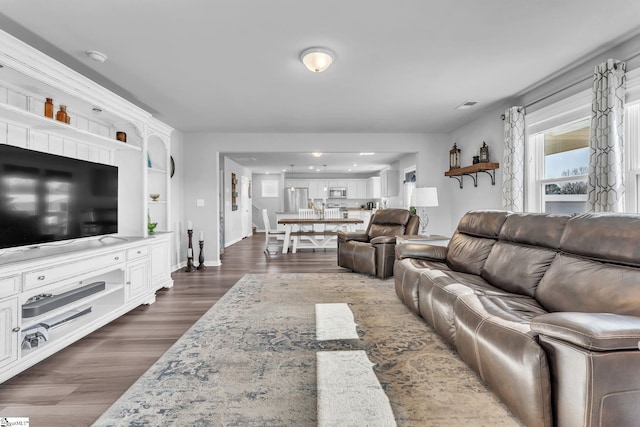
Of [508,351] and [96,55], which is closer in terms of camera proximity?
[508,351]

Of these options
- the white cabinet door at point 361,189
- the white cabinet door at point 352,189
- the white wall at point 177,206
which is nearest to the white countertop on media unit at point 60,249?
the white wall at point 177,206

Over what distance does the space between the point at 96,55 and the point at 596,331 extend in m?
3.78

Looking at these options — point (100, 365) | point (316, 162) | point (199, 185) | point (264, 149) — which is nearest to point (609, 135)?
point (100, 365)

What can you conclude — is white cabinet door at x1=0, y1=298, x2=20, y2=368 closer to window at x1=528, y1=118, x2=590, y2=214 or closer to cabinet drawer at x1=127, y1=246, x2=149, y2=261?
cabinet drawer at x1=127, y1=246, x2=149, y2=261

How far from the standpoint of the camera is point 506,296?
2027 mm

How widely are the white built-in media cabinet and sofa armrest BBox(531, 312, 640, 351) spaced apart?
282 cm

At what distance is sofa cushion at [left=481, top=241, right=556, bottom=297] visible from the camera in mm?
2072

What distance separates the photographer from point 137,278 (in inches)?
124

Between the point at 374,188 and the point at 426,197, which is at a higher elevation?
the point at 374,188

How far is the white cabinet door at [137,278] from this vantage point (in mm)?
3021

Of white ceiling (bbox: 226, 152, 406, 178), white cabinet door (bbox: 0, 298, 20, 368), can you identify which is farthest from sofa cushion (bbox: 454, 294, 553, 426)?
white ceiling (bbox: 226, 152, 406, 178)

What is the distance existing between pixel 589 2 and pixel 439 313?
2.32m

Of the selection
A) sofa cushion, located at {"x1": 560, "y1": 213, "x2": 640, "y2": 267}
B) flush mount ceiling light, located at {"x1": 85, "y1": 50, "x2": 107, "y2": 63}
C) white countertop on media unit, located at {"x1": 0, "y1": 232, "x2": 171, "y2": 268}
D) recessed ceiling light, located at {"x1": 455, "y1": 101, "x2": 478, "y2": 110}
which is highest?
recessed ceiling light, located at {"x1": 455, "y1": 101, "x2": 478, "y2": 110}

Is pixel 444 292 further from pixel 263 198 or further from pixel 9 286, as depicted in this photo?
pixel 263 198
